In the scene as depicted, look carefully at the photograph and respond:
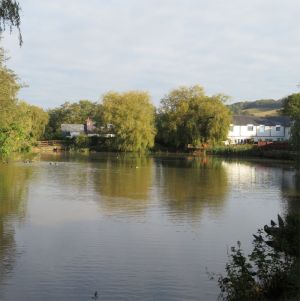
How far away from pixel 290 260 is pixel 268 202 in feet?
52.0

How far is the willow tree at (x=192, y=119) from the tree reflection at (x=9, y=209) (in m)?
43.2

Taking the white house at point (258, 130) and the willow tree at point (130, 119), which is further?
the white house at point (258, 130)

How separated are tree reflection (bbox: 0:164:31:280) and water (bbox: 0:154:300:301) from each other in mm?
30

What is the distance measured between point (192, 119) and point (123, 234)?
61.7 metres

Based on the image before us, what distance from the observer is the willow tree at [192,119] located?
7512cm

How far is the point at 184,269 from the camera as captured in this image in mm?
12039

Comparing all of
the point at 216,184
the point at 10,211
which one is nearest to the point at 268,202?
the point at 216,184

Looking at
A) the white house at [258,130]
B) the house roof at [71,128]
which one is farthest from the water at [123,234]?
the house roof at [71,128]

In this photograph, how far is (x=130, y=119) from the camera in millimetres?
75062

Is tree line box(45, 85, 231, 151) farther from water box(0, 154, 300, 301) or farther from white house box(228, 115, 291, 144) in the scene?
water box(0, 154, 300, 301)

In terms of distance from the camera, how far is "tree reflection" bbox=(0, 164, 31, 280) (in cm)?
1274

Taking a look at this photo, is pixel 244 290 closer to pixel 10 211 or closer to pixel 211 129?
pixel 10 211

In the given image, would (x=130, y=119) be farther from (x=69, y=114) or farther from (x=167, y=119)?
(x=69, y=114)

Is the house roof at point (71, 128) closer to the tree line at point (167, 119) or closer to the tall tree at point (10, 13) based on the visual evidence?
the tree line at point (167, 119)
